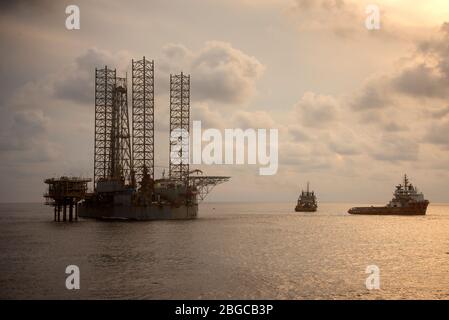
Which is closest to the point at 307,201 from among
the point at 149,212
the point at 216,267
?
the point at 149,212

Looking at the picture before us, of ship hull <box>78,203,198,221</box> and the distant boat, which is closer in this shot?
ship hull <box>78,203,198,221</box>

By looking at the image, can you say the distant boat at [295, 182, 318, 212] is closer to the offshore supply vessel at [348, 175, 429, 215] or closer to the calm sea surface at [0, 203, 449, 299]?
the offshore supply vessel at [348, 175, 429, 215]

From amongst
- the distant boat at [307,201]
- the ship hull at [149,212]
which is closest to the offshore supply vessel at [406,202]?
the distant boat at [307,201]

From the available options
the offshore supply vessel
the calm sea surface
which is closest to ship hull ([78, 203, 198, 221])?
the calm sea surface

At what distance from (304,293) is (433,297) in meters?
8.05

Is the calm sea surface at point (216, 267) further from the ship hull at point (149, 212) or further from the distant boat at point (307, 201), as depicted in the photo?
the distant boat at point (307, 201)

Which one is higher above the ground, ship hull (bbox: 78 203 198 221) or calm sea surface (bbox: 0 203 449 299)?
ship hull (bbox: 78 203 198 221)

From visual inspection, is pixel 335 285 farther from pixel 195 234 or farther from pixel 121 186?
pixel 121 186

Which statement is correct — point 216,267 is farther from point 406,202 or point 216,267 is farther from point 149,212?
point 406,202

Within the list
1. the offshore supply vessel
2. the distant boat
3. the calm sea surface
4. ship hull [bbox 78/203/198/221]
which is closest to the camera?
the calm sea surface

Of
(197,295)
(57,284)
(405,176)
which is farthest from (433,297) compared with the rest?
(405,176)

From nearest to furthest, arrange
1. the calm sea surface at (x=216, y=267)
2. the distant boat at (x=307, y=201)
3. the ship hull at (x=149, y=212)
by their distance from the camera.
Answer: the calm sea surface at (x=216, y=267) → the ship hull at (x=149, y=212) → the distant boat at (x=307, y=201)

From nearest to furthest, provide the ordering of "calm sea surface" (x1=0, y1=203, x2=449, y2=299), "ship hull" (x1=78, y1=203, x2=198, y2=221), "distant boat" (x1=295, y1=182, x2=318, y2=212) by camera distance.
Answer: "calm sea surface" (x1=0, y1=203, x2=449, y2=299)
"ship hull" (x1=78, y1=203, x2=198, y2=221)
"distant boat" (x1=295, y1=182, x2=318, y2=212)

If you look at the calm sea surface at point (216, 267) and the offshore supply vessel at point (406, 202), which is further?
the offshore supply vessel at point (406, 202)
